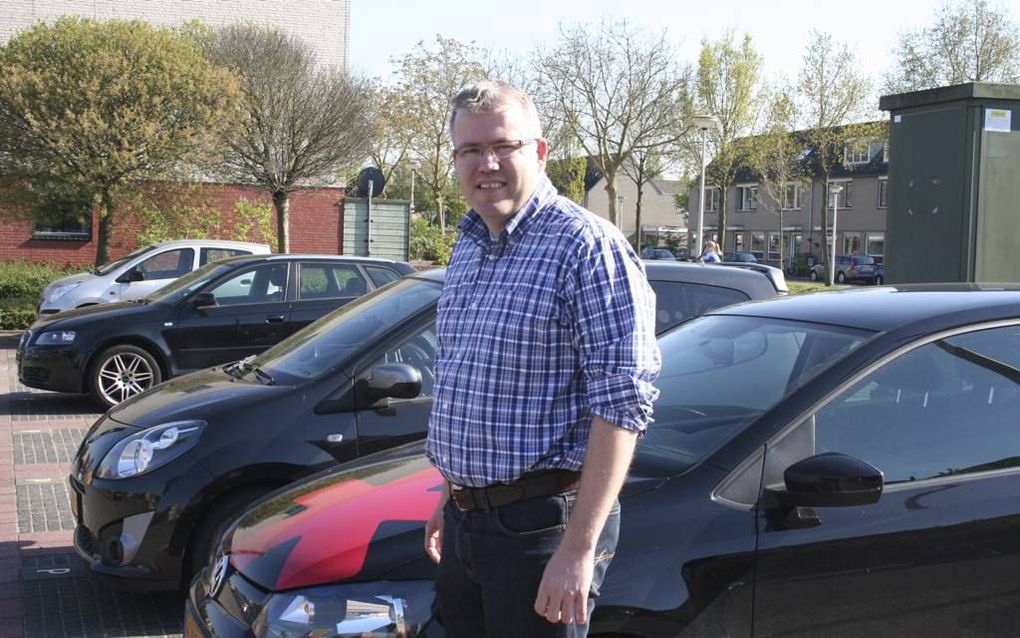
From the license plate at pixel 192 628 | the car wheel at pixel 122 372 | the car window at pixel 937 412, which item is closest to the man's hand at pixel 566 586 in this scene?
the car window at pixel 937 412

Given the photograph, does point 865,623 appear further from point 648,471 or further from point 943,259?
point 943,259

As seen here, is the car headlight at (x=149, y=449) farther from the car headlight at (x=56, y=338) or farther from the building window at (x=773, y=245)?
the building window at (x=773, y=245)

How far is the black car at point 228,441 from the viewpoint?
14.7ft

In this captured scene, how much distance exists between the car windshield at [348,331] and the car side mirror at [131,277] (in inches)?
369

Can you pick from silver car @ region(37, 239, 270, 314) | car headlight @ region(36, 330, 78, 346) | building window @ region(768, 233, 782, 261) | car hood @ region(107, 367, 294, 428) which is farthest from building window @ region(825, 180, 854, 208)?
car hood @ region(107, 367, 294, 428)

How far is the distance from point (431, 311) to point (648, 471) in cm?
228

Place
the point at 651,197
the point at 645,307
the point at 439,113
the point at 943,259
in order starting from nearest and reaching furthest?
the point at 645,307 < the point at 943,259 < the point at 439,113 < the point at 651,197

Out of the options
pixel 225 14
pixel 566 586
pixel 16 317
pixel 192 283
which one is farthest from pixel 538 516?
pixel 225 14

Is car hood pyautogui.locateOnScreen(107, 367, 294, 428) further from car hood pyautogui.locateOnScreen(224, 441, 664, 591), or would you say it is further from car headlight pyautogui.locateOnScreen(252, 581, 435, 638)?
car headlight pyautogui.locateOnScreen(252, 581, 435, 638)

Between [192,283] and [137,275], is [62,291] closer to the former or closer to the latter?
[137,275]

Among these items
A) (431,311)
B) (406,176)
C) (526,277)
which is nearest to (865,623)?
(526,277)

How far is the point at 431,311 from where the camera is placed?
5.06m

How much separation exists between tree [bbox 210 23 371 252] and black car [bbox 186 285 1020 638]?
20.0m

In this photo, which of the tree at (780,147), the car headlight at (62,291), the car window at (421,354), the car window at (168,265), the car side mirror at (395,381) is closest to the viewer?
the car side mirror at (395,381)
